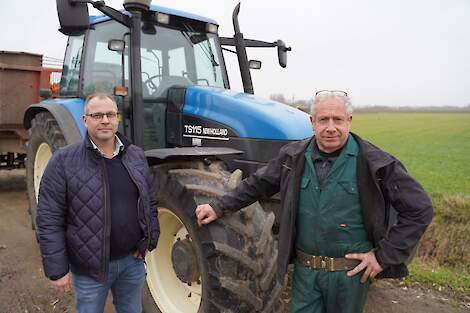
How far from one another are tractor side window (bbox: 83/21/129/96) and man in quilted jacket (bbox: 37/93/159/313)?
168 centimetres

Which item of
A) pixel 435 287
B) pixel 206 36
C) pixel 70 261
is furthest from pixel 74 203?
pixel 435 287

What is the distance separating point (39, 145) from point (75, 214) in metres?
3.11

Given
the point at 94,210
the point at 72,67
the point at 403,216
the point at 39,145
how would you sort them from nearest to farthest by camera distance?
the point at 403,216 < the point at 94,210 < the point at 72,67 < the point at 39,145

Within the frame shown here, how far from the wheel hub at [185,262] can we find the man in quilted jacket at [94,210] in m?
0.63

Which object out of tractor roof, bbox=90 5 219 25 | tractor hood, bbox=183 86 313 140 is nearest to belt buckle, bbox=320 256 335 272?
tractor hood, bbox=183 86 313 140

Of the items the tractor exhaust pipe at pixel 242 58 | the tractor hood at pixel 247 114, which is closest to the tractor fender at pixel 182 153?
the tractor hood at pixel 247 114

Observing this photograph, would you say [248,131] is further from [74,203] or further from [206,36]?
[74,203]

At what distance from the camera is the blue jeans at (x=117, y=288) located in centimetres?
241

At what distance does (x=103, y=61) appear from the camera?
4.26 m

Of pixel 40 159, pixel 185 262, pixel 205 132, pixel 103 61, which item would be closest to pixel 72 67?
pixel 103 61

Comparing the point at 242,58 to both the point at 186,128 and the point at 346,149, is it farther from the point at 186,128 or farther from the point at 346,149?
the point at 346,149

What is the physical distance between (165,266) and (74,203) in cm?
141

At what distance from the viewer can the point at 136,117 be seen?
370 cm

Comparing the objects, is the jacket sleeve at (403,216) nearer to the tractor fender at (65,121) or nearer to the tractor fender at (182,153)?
the tractor fender at (182,153)
